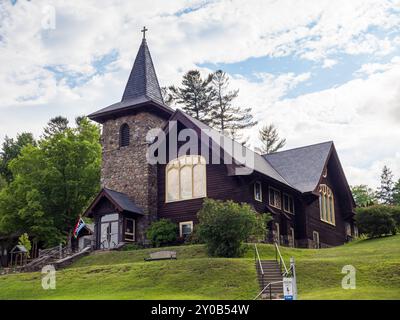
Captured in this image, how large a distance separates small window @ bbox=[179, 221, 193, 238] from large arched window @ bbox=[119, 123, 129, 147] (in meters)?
7.11

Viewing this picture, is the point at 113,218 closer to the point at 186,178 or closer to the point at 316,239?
the point at 186,178

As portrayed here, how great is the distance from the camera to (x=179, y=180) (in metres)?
36.8

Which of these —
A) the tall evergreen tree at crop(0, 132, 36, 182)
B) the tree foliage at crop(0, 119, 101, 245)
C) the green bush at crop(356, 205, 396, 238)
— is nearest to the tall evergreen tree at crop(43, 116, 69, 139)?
the tall evergreen tree at crop(0, 132, 36, 182)

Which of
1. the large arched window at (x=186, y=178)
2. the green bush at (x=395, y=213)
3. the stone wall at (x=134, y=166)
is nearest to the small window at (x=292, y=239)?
the green bush at (x=395, y=213)

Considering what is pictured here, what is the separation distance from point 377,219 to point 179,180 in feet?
40.4

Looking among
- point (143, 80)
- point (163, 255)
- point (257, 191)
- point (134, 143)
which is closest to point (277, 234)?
point (257, 191)

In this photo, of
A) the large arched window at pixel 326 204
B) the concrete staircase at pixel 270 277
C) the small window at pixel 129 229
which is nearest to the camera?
the concrete staircase at pixel 270 277

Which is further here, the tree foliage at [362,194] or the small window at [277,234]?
the tree foliage at [362,194]

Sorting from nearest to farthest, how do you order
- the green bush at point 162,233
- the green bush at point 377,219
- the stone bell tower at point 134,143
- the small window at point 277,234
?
1. the green bush at point 162,233
2. the small window at point 277,234
3. the stone bell tower at point 134,143
4. the green bush at point 377,219

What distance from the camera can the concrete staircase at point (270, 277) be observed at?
21.4m

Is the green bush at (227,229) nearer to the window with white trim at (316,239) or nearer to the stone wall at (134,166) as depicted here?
the stone wall at (134,166)

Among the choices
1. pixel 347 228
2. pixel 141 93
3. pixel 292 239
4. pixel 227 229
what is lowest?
pixel 227 229

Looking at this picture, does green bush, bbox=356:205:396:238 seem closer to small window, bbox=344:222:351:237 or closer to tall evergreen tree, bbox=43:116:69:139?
small window, bbox=344:222:351:237

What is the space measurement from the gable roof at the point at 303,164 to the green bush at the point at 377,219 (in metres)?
3.42
